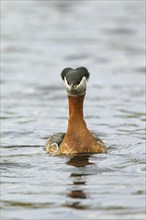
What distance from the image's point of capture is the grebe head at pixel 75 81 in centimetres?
1966

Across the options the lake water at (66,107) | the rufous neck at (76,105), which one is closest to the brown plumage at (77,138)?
the rufous neck at (76,105)

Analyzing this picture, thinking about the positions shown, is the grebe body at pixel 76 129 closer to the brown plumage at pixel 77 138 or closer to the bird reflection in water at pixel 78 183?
the brown plumage at pixel 77 138

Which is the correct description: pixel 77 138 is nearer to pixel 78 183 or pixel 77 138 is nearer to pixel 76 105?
pixel 76 105

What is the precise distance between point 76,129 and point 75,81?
1.20 m

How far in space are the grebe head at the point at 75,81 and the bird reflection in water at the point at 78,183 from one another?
137cm

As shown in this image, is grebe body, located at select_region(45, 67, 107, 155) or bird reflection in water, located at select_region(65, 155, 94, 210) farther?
grebe body, located at select_region(45, 67, 107, 155)

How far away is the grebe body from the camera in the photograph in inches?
779

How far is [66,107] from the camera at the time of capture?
26.5 metres

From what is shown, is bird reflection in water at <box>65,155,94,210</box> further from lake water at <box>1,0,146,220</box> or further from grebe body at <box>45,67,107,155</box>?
grebe body at <box>45,67,107,155</box>

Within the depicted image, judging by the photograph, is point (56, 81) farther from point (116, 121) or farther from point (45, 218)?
point (45, 218)

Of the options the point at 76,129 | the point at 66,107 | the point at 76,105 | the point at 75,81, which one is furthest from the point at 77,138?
the point at 66,107

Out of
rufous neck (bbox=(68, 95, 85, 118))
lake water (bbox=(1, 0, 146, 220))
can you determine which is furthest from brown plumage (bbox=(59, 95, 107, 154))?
lake water (bbox=(1, 0, 146, 220))

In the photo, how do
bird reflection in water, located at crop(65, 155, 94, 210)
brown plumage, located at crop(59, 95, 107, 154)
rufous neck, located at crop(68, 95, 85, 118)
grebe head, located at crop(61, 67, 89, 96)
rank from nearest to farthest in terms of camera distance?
bird reflection in water, located at crop(65, 155, 94, 210) → grebe head, located at crop(61, 67, 89, 96) → brown plumage, located at crop(59, 95, 107, 154) → rufous neck, located at crop(68, 95, 85, 118)

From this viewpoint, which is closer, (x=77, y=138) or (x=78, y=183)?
(x=78, y=183)
